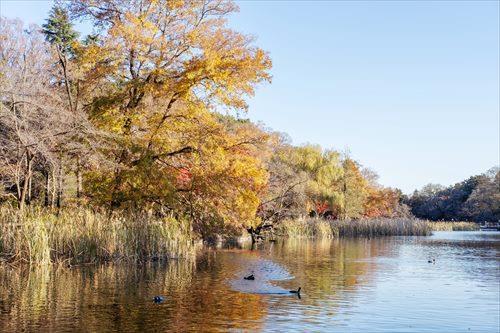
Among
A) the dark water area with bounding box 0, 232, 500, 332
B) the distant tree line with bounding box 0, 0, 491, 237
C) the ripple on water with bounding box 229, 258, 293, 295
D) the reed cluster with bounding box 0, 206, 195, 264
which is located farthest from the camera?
the distant tree line with bounding box 0, 0, 491, 237

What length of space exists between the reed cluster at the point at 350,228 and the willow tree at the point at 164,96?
63.7 ft

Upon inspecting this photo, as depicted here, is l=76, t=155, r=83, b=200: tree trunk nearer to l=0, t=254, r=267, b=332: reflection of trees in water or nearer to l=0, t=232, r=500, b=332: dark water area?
l=0, t=232, r=500, b=332: dark water area

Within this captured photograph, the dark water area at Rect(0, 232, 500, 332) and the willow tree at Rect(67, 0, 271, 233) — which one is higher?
the willow tree at Rect(67, 0, 271, 233)

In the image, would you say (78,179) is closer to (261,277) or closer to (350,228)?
(261,277)

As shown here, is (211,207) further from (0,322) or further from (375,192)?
(375,192)

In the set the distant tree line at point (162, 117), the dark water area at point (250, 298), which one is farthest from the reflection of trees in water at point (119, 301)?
the distant tree line at point (162, 117)

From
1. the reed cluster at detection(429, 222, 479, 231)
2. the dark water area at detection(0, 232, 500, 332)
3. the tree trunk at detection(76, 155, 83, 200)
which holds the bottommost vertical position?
the dark water area at detection(0, 232, 500, 332)

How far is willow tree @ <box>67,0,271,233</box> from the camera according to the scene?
23375mm

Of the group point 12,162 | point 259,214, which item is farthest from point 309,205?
point 12,162

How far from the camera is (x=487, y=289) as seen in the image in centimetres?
1752

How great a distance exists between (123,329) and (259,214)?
30238 millimetres

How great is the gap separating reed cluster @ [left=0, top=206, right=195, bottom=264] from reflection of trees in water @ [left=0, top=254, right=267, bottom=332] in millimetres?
997

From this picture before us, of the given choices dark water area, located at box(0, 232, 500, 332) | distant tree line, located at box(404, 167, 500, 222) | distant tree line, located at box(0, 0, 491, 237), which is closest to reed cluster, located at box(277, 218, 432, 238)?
distant tree line, located at box(0, 0, 491, 237)

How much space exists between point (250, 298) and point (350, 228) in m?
33.1
